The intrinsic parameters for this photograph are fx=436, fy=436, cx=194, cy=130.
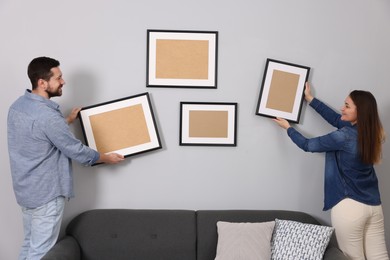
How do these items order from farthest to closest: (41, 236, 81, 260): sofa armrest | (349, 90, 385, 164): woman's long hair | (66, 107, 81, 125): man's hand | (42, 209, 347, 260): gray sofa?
(66, 107, 81, 125): man's hand
(42, 209, 347, 260): gray sofa
(349, 90, 385, 164): woman's long hair
(41, 236, 81, 260): sofa armrest

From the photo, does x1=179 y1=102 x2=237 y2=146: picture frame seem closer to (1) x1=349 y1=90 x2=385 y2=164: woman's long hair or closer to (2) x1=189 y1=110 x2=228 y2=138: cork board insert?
(2) x1=189 y1=110 x2=228 y2=138: cork board insert

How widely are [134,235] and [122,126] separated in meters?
0.75

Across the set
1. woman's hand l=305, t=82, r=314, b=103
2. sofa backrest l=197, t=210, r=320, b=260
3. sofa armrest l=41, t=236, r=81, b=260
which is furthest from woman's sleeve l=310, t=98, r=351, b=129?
sofa armrest l=41, t=236, r=81, b=260

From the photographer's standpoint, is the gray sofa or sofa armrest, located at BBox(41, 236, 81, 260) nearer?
sofa armrest, located at BBox(41, 236, 81, 260)

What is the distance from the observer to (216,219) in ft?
9.62

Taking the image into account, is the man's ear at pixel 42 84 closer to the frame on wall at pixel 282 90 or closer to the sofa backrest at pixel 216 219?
the sofa backrest at pixel 216 219

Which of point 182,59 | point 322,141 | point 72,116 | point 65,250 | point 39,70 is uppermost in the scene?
point 182,59

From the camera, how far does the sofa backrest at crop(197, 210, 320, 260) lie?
2.87 meters

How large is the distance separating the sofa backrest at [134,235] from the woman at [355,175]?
95cm

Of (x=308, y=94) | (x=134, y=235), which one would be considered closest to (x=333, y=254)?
(x=308, y=94)

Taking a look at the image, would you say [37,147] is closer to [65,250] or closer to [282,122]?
[65,250]

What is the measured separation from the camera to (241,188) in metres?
3.14

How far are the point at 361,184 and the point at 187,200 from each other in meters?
1.18

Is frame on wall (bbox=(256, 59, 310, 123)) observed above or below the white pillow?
above
